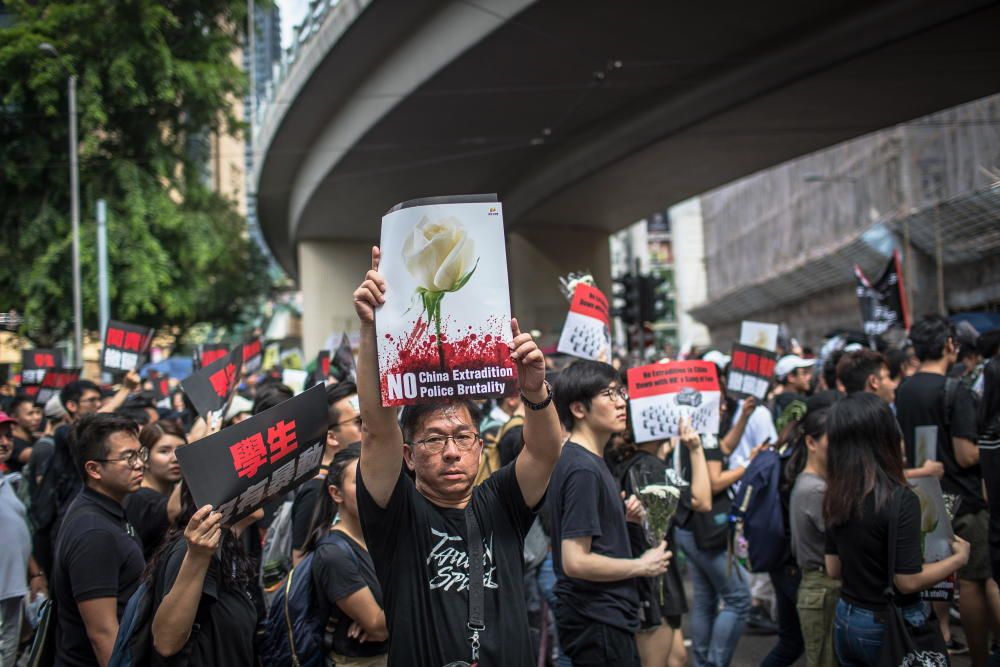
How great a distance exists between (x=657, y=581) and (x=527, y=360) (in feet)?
8.25

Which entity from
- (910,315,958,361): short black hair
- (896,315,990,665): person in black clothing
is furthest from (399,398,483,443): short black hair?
(910,315,958,361): short black hair

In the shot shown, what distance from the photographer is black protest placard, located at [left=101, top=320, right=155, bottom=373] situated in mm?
10383

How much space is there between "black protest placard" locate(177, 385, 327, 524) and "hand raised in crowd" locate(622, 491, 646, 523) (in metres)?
1.69

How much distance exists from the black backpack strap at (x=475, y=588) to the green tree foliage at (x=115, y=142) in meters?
21.9

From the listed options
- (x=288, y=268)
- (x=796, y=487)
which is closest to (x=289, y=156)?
(x=796, y=487)

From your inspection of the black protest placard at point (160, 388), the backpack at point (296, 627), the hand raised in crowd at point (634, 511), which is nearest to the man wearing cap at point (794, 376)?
the hand raised in crowd at point (634, 511)

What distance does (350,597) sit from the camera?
4.01 meters

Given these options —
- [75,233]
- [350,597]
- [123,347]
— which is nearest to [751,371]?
[350,597]

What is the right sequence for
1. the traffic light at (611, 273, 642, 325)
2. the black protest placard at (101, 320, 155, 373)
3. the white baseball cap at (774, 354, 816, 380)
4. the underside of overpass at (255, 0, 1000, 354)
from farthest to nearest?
the traffic light at (611, 273, 642, 325), the underside of overpass at (255, 0, 1000, 354), the black protest placard at (101, 320, 155, 373), the white baseball cap at (774, 354, 816, 380)

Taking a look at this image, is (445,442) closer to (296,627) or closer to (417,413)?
(417,413)

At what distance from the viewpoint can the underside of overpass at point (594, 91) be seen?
563 inches

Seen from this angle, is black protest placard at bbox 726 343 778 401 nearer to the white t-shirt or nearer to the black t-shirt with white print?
the white t-shirt

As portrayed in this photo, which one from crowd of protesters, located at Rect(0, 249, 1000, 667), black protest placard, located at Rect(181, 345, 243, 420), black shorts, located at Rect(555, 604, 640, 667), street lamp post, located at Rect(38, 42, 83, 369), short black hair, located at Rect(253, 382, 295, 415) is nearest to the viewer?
crowd of protesters, located at Rect(0, 249, 1000, 667)

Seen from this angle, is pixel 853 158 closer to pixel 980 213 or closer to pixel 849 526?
pixel 980 213
